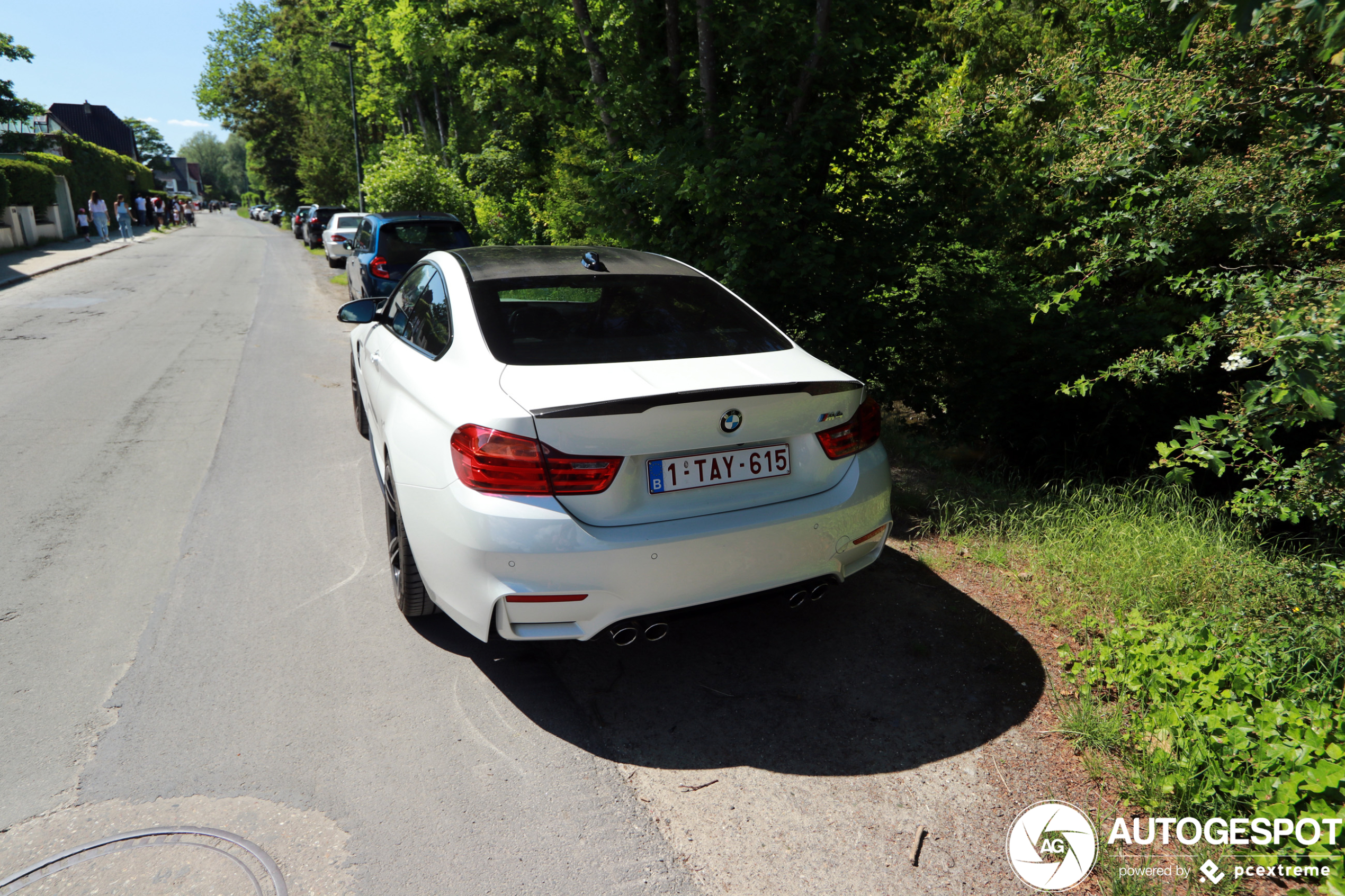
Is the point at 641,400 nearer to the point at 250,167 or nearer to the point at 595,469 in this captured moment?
the point at 595,469

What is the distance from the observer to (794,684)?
11.0 ft

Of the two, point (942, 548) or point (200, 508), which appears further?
point (200, 508)

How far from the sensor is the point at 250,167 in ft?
229

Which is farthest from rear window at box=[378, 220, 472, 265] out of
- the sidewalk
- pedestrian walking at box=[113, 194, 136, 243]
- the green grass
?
pedestrian walking at box=[113, 194, 136, 243]

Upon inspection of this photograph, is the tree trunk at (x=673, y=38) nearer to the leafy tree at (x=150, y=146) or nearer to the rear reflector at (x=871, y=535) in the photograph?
the rear reflector at (x=871, y=535)

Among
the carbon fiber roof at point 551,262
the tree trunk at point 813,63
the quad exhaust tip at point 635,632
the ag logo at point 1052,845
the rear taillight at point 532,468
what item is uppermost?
the tree trunk at point 813,63

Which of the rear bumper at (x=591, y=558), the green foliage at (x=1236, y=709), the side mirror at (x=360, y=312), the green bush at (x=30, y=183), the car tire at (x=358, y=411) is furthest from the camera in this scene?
the green bush at (x=30, y=183)

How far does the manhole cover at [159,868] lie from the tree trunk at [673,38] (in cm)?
676

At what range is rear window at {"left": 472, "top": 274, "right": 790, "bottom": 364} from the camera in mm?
3301

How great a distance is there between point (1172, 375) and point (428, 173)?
20.3m

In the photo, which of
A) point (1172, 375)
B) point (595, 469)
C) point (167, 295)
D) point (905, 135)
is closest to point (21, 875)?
point (595, 469)

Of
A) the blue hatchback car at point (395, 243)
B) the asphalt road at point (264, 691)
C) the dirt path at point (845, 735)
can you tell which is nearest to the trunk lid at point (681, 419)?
the dirt path at point (845, 735)

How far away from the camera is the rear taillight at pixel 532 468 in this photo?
2.77 metres

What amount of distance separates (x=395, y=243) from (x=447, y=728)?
11.0 m
